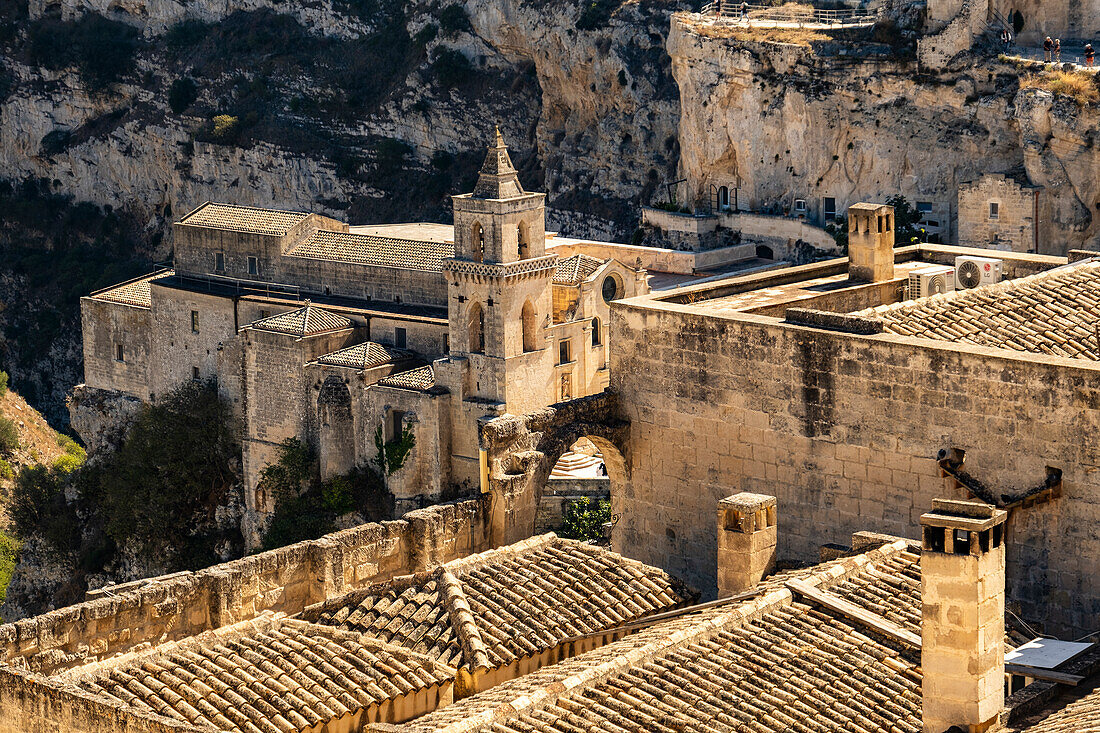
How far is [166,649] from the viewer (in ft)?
48.8

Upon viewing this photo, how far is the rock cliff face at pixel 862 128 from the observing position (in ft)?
157

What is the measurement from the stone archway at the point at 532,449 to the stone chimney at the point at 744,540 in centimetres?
286

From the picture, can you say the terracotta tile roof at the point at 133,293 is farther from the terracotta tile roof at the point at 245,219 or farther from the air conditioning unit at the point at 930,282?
the air conditioning unit at the point at 930,282

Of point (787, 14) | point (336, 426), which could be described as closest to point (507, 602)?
point (336, 426)

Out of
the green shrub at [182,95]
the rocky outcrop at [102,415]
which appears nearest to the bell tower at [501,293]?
the rocky outcrop at [102,415]

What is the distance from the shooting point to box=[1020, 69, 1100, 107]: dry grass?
154 ft

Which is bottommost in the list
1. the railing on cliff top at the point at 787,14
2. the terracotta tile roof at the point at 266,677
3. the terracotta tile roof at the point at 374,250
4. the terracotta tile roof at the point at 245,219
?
the terracotta tile roof at the point at 266,677

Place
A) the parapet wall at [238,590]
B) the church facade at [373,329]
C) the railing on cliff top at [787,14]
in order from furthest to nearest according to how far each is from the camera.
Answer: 1. the railing on cliff top at [787,14]
2. the church facade at [373,329]
3. the parapet wall at [238,590]

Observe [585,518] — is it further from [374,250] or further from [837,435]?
[837,435]

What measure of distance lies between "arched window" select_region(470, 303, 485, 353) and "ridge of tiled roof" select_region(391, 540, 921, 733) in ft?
93.2

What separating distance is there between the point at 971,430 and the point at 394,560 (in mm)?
5876

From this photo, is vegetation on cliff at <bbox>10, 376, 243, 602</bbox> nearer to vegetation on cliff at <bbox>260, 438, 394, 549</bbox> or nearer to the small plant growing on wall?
vegetation on cliff at <bbox>260, 438, 394, 549</bbox>

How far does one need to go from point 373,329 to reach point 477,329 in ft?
16.6

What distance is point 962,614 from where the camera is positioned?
13.1m
